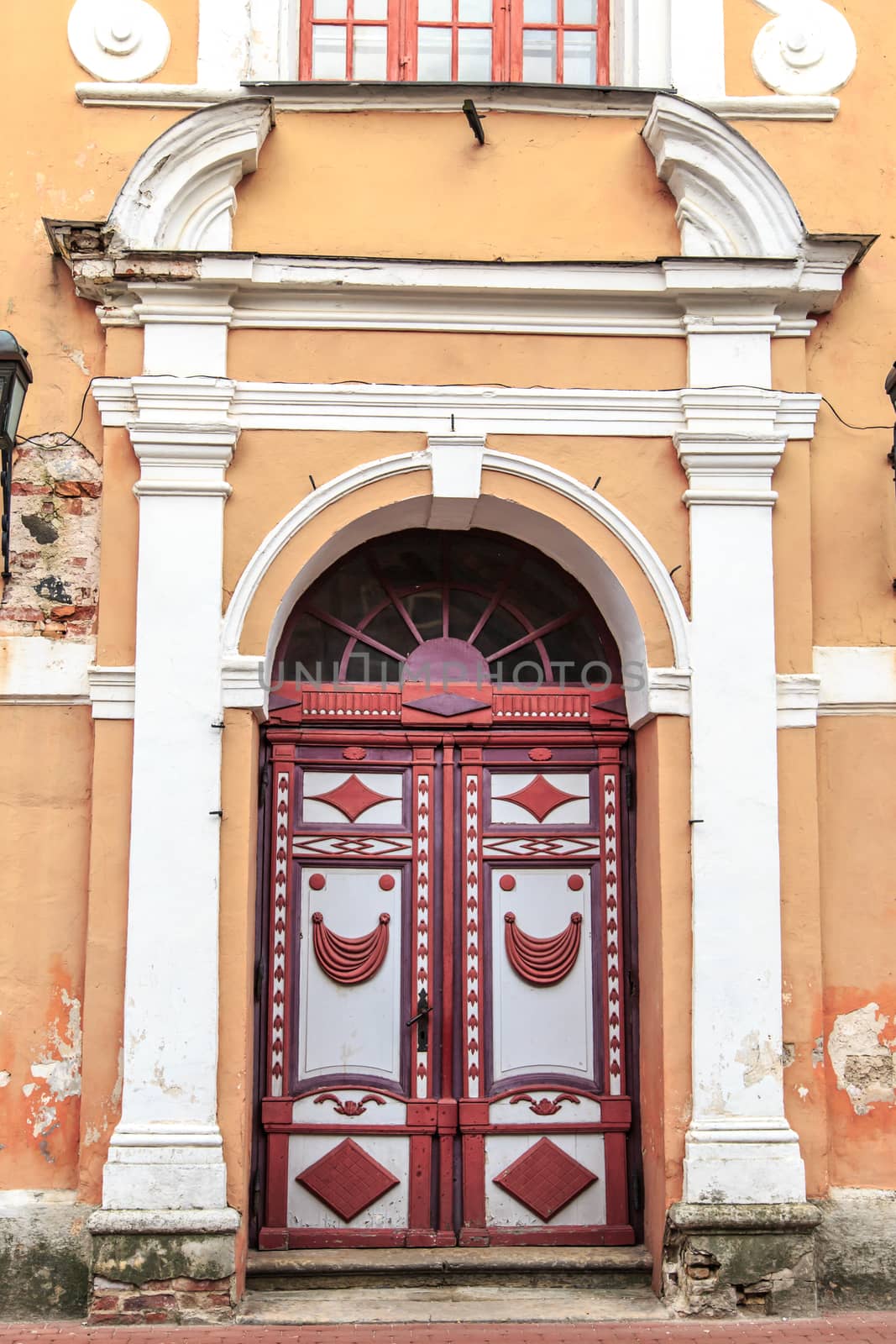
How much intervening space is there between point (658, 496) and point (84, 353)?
101 inches

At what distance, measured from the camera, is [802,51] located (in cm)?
643

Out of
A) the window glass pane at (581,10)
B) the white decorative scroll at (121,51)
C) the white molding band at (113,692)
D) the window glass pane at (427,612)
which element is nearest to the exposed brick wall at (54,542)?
the white molding band at (113,692)

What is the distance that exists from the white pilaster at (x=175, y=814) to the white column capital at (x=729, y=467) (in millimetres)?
1942

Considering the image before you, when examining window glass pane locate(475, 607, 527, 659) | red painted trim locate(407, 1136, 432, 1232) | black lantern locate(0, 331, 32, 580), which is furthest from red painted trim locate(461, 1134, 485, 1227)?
black lantern locate(0, 331, 32, 580)

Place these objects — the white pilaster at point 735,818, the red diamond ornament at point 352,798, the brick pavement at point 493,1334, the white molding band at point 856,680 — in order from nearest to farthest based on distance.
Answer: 1. the brick pavement at point 493,1334
2. the white pilaster at point 735,818
3. the white molding band at point 856,680
4. the red diamond ornament at point 352,798

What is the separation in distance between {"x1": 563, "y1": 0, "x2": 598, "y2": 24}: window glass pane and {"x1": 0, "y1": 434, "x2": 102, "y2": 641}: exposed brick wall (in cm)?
309

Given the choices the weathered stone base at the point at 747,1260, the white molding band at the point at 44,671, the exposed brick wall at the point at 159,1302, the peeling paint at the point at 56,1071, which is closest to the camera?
the exposed brick wall at the point at 159,1302

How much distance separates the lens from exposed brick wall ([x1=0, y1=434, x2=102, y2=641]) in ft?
20.0

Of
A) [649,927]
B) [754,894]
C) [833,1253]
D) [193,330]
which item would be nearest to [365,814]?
[649,927]

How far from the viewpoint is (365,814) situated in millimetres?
6387

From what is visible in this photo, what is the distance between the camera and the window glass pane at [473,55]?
6.68 m

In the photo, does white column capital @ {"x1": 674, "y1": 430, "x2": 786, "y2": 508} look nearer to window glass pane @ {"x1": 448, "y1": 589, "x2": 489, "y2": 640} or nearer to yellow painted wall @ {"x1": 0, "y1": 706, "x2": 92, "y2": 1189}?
window glass pane @ {"x1": 448, "y1": 589, "x2": 489, "y2": 640}

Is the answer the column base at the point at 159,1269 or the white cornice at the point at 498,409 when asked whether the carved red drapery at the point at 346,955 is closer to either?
the column base at the point at 159,1269

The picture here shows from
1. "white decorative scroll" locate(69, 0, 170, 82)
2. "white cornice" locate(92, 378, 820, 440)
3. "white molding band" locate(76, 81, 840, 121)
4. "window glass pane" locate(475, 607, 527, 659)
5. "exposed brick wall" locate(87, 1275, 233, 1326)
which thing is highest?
"white decorative scroll" locate(69, 0, 170, 82)
